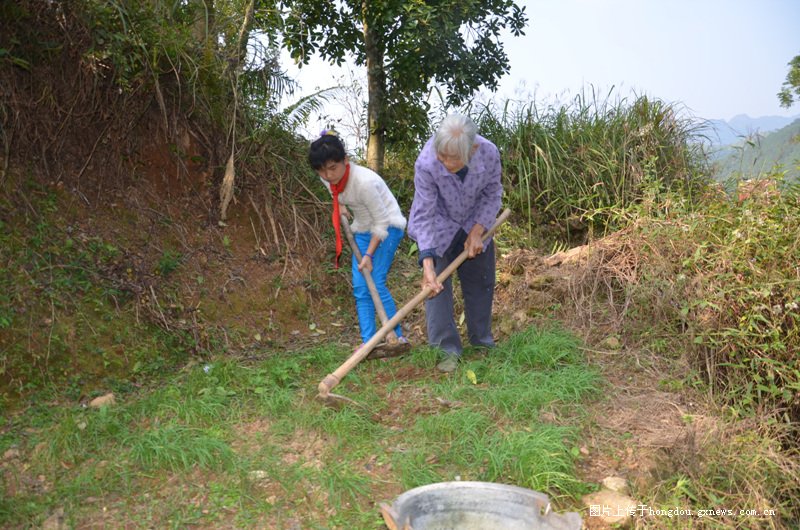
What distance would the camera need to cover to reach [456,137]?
3377mm

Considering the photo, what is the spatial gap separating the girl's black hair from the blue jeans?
620mm

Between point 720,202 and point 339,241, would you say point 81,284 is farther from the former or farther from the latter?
point 720,202

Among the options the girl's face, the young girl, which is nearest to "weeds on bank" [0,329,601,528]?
the young girl

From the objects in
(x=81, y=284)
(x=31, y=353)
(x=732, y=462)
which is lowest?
(x=732, y=462)

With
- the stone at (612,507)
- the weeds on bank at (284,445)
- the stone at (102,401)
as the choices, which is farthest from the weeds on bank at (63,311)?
the stone at (612,507)

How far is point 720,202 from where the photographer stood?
4.79 meters

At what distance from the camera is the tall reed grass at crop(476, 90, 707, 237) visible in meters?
5.60

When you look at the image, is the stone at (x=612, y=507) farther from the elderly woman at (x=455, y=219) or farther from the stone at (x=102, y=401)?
the stone at (x=102, y=401)

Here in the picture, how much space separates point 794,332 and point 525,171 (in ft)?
9.15

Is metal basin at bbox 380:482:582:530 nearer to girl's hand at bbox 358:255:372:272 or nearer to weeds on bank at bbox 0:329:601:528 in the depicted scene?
weeds on bank at bbox 0:329:601:528

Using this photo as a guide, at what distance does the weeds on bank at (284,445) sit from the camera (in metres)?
2.79

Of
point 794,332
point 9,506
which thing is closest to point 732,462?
point 794,332

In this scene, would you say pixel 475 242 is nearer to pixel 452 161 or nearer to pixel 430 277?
pixel 430 277

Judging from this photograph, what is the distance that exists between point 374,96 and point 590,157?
2.13 metres
